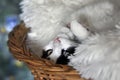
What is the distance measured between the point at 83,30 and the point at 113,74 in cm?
20

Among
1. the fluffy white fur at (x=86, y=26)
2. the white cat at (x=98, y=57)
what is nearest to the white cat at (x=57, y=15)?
the fluffy white fur at (x=86, y=26)

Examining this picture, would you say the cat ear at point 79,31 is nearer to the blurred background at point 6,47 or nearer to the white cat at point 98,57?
the white cat at point 98,57

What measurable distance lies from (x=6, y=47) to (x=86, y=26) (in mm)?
563

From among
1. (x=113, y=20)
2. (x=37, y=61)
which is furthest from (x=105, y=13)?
(x=37, y=61)

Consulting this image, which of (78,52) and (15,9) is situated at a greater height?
(15,9)

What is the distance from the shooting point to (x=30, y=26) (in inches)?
36.6

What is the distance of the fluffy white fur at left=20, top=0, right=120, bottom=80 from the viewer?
605 millimetres

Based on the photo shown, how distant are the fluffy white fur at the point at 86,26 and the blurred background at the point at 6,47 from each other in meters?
0.22

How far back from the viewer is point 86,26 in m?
0.78

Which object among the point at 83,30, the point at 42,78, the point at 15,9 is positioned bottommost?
the point at 42,78

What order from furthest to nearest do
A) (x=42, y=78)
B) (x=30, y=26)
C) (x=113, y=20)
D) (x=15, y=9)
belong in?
(x=15, y=9) → (x=30, y=26) → (x=113, y=20) → (x=42, y=78)

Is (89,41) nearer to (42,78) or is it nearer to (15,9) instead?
(42,78)

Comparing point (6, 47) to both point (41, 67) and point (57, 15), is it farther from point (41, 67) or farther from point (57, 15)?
point (41, 67)

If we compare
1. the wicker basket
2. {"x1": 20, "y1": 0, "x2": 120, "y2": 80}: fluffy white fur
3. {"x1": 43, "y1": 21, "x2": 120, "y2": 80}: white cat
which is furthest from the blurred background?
{"x1": 43, "y1": 21, "x2": 120, "y2": 80}: white cat
